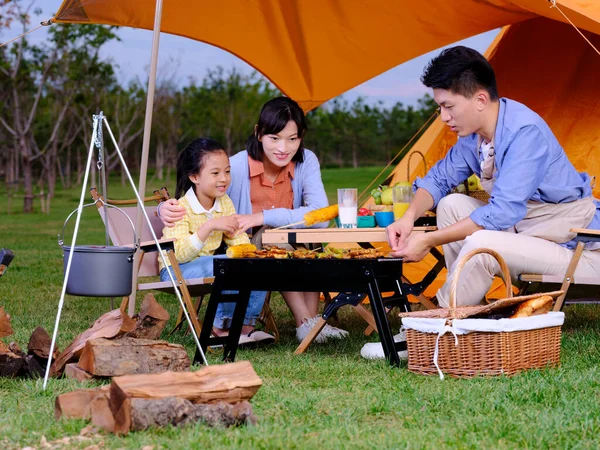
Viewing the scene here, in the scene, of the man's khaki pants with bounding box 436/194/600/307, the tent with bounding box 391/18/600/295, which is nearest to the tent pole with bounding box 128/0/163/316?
the man's khaki pants with bounding box 436/194/600/307

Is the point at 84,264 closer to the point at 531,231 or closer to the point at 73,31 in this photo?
the point at 531,231

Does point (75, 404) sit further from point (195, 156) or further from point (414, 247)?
point (195, 156)

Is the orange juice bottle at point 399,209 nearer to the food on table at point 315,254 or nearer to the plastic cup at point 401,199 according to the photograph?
the plastic cup at point 401,199

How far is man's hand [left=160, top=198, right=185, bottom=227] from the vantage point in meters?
4.38

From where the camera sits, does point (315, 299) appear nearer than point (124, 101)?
Yes

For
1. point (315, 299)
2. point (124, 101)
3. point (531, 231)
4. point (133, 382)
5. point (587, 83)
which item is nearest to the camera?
point (133, 382)

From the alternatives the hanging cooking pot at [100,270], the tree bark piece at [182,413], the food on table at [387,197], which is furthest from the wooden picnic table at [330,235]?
the tree bark piece at [182,413]

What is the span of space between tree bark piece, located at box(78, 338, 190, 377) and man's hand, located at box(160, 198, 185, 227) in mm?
978

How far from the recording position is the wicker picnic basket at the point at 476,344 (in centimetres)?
335

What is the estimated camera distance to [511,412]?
2.86 metres

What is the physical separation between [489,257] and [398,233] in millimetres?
377

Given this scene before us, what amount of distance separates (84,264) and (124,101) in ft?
98.9

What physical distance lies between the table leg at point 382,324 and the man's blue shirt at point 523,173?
0.54 metres

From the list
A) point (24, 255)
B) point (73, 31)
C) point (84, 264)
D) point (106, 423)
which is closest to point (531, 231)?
point (84, 264)
